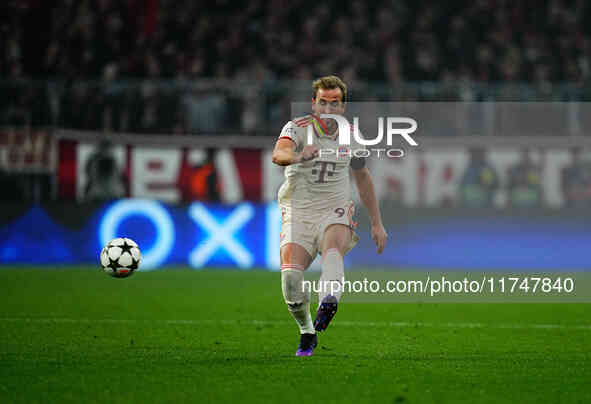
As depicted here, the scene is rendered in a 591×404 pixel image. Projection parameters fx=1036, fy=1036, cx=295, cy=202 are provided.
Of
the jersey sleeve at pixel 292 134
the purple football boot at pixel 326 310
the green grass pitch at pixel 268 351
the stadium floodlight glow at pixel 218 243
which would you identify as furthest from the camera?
the stadium floodlight glow at pixel 218 243

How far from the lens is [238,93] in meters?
18.1

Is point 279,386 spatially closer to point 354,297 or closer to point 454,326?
point 454,326

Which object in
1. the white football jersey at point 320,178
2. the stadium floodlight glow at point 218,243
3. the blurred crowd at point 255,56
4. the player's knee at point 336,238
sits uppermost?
the blurred crowd at point 255,56

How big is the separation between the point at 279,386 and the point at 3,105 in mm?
12418

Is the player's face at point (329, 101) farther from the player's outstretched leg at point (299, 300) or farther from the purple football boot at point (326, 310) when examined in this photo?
the purple football boot at point (326, 310)

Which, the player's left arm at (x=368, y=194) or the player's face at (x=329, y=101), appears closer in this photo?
the player's face at (x=329, y=101)

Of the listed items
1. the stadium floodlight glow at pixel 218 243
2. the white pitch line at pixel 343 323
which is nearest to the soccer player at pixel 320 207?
the white pitch line at pixel 343 323

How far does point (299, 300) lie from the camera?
7.61 m

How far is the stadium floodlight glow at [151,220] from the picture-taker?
1766 centimetres

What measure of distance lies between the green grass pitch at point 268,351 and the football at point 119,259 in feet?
1.73

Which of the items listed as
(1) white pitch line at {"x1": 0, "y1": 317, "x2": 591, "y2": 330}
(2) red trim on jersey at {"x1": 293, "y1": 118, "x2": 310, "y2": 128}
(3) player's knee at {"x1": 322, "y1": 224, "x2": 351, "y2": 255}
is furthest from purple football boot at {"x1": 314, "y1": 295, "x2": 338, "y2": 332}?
(1) white pitch line at {"x1": 0, "y1": 317, "x2": 591, "y2": 330}

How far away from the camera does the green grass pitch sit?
627 centimetres

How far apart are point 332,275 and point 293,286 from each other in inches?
12.1

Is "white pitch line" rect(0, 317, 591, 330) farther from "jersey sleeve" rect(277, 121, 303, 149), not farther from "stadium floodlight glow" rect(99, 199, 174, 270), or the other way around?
"stadium floodlight glow" rect(99, 199, 174, 270)
